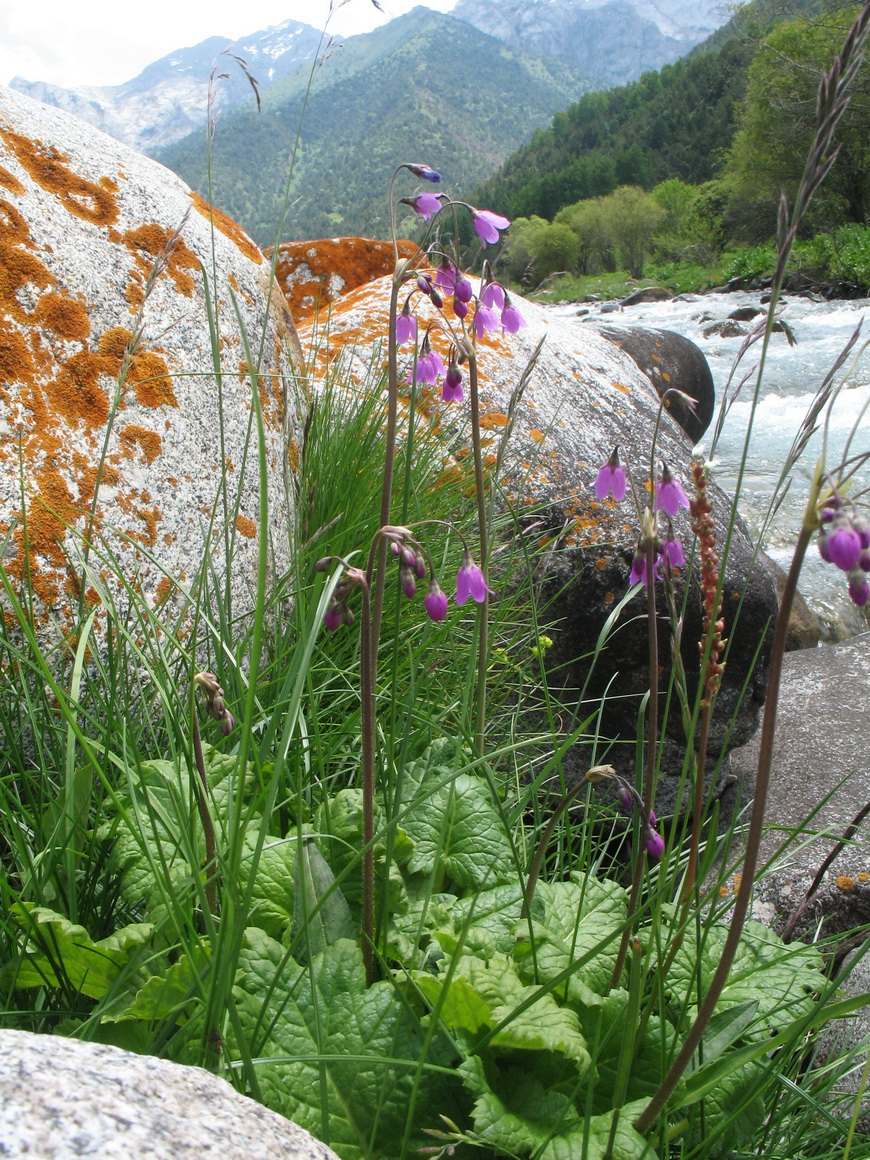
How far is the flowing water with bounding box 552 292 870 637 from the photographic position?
7027 mm

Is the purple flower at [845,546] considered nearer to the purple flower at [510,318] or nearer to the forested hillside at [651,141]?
the purple flower at [510,318]

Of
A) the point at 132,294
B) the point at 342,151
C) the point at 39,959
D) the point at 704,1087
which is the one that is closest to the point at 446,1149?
the point at 704,1087

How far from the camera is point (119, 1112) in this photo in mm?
641

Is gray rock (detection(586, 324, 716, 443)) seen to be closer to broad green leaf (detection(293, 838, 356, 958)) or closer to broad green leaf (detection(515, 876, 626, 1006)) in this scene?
broad green leaf (detection(515, 876, 626, 1006))

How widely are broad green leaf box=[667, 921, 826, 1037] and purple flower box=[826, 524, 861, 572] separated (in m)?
0.88

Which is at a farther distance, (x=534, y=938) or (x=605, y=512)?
(x=605, y=512)

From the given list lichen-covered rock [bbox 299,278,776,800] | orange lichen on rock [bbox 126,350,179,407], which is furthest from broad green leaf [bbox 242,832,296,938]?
lichen-covered rock [bbox 299,278,776,800]

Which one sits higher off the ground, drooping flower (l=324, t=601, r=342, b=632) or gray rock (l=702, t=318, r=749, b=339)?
gray rock (l=702, t=318, r=749, b=339)

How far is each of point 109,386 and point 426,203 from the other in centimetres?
119

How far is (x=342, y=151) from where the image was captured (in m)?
179

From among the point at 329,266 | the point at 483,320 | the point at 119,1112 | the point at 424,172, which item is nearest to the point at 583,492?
the point at 483,320

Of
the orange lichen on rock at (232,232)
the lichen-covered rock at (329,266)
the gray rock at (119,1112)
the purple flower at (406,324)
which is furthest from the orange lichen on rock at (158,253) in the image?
the lichen-covered rock at (329,266)

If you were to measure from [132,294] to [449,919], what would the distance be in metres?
2.08

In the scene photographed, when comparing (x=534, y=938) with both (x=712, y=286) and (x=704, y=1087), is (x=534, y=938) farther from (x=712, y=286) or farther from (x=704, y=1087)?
(x=712, y=286)
